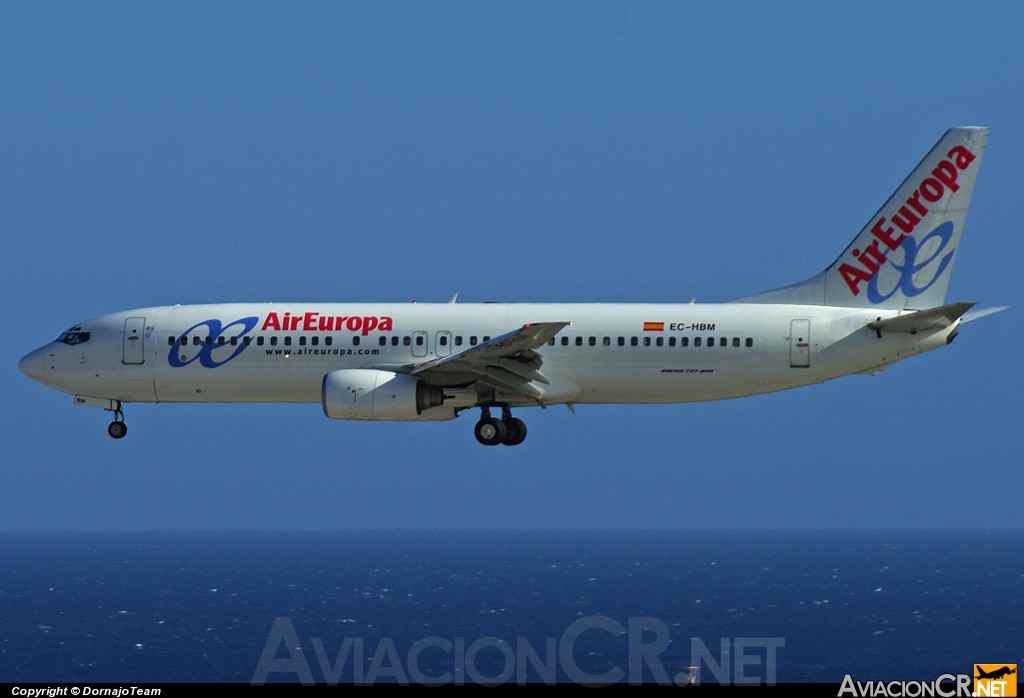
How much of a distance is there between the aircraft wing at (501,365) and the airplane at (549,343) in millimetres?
65

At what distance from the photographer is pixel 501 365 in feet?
151

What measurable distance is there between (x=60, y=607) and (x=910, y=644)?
81801 millimetres

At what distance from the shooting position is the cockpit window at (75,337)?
162 ft

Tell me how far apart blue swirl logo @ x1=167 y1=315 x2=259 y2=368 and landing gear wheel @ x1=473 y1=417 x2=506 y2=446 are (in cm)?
758

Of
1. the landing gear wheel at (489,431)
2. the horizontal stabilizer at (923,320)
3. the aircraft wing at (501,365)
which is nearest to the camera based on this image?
the horizontal stabilizer at (923,320)

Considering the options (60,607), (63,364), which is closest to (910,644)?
(63,364)

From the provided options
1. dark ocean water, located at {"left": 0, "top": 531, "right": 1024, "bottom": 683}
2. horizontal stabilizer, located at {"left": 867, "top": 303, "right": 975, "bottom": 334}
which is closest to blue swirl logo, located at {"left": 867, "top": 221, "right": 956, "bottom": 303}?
horizontal stabilizer, located at {"left": 867, "top": 303, "right": 975, "bottom": 334}

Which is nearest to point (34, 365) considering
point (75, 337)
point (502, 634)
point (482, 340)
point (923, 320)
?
point (75, 337)

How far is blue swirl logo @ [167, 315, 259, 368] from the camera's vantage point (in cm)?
4769

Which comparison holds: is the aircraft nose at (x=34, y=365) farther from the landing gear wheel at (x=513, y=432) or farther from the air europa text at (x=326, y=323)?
the landing gear wheel at (x=513, y=432)

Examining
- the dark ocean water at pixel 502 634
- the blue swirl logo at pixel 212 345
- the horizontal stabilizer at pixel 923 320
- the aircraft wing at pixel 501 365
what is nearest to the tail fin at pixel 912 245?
the horizontal stabilizer at pixel 923 320

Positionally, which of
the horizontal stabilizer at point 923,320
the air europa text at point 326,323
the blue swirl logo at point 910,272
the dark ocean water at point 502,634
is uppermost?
the blue swirl logo at point 910,272

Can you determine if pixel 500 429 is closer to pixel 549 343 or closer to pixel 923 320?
pixel 549 343

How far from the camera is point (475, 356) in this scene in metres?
45.1
